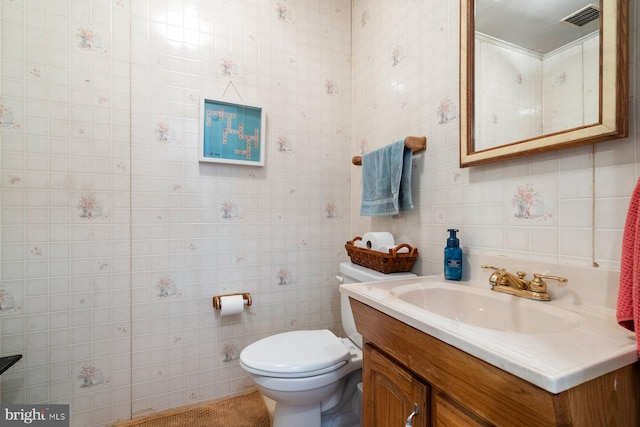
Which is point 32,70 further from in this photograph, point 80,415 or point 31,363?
point 80,415

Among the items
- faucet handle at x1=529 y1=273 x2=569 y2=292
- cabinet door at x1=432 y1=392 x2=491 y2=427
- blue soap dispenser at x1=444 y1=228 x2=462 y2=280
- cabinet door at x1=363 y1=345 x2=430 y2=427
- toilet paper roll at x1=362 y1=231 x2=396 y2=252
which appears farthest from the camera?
toilet paper roll at x1=362 y1=231 x2=396 y2=252

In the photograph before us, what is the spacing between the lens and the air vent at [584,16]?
2.36 ft

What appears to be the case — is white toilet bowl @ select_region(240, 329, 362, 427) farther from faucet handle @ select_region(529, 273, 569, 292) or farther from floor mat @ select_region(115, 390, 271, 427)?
faucet handle @ select_region(529, 273, 569, 292)

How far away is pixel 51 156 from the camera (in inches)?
49.2

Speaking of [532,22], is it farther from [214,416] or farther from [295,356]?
[214,416]

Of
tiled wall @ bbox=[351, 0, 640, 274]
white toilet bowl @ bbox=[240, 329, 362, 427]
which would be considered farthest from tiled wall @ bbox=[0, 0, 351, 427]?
white toilet bowl @ bbox=[240, 329, 362, 427]

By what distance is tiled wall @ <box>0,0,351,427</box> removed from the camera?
122 cm

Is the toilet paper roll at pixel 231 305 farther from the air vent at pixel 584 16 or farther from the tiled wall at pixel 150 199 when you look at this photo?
the air vent at pixel 584 16

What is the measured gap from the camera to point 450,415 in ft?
1.92

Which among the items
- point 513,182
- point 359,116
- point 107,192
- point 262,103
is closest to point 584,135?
point 513,182

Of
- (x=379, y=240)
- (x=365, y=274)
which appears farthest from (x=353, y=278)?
(x=379, y=240)

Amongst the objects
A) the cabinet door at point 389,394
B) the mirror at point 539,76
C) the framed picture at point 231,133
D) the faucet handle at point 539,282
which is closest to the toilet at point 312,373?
the cabinet door at point 389,394

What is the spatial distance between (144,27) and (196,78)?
0.31m

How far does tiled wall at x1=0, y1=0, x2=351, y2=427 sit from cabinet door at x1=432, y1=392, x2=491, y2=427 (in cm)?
115
